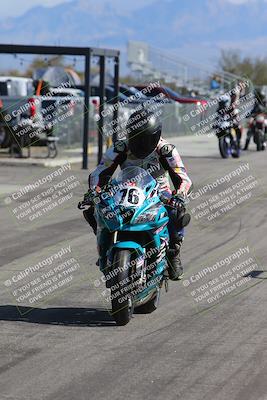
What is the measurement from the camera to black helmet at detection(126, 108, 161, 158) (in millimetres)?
7430

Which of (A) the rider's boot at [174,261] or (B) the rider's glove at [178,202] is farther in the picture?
(A) the rider's boot at [174,261]

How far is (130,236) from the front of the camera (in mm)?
7332

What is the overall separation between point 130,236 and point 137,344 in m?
0.92

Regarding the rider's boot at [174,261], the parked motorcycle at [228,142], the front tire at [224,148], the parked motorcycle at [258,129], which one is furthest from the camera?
the parked motorcycle at [258,129]

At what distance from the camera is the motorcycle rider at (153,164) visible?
24.5 ft

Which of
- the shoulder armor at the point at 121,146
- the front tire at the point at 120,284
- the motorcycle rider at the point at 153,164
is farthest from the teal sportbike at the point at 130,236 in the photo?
the shoulder armor at the point at 121,146

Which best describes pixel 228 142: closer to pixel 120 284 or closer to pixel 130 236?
pixel 130 236

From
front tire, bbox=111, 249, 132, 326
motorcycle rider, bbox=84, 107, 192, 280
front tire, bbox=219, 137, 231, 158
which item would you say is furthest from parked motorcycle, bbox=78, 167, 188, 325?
front tire, bbox=219, 137, 231, 158

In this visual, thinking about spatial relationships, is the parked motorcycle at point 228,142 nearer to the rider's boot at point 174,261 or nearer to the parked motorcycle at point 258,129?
the parked motorcycle at point 258,129

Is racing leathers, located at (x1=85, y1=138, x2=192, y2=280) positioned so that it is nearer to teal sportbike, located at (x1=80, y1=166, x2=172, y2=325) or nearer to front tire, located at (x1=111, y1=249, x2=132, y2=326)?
teal sportbike, located at (x1=80, y1=166, x2=172, y2=325)

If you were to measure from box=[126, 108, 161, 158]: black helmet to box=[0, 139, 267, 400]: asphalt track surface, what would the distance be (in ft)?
4.70

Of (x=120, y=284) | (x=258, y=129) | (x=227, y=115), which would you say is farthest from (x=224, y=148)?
(x=120, y=284)

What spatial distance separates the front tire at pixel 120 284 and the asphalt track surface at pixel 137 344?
169 millimetres

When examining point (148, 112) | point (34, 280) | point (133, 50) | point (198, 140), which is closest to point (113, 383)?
point (148, 112)
